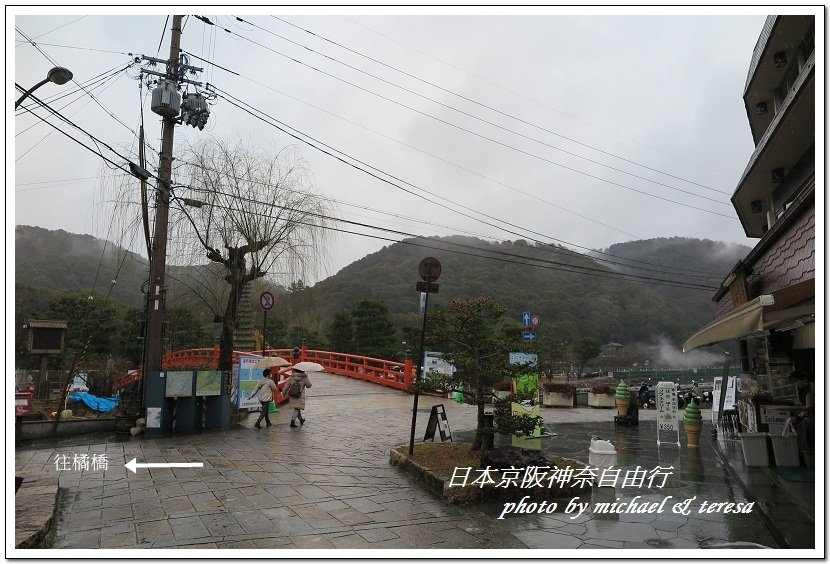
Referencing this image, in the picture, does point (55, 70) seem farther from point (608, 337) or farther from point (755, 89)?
point (608, 337)

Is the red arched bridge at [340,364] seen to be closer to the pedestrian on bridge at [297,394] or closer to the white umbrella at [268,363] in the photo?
the white umbrella at [268,363]

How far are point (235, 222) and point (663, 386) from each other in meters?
10.1

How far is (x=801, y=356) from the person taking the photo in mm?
8734

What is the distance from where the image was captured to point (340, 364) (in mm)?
23484

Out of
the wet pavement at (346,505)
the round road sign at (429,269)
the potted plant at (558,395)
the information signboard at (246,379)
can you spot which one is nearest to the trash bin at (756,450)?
the wet pavement at (346,505)

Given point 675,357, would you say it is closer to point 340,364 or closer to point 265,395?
point 340,364

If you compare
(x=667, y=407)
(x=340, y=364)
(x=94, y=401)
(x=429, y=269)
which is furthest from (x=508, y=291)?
(x=429, y=269)

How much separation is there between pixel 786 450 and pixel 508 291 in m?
21.9

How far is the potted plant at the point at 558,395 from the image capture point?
18109 millimetres

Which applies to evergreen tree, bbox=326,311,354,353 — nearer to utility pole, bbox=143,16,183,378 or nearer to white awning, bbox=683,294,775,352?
utility pole, bbox=143,16,183,378

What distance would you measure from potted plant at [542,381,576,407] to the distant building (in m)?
7.25

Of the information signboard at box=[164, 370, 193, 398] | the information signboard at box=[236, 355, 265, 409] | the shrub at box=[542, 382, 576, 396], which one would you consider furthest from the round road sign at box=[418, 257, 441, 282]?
the shrub at box=[542, 382, 576, 396]

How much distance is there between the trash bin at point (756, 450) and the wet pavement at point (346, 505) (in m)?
0.24

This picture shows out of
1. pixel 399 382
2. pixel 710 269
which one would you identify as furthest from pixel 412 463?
pixel 710 269
